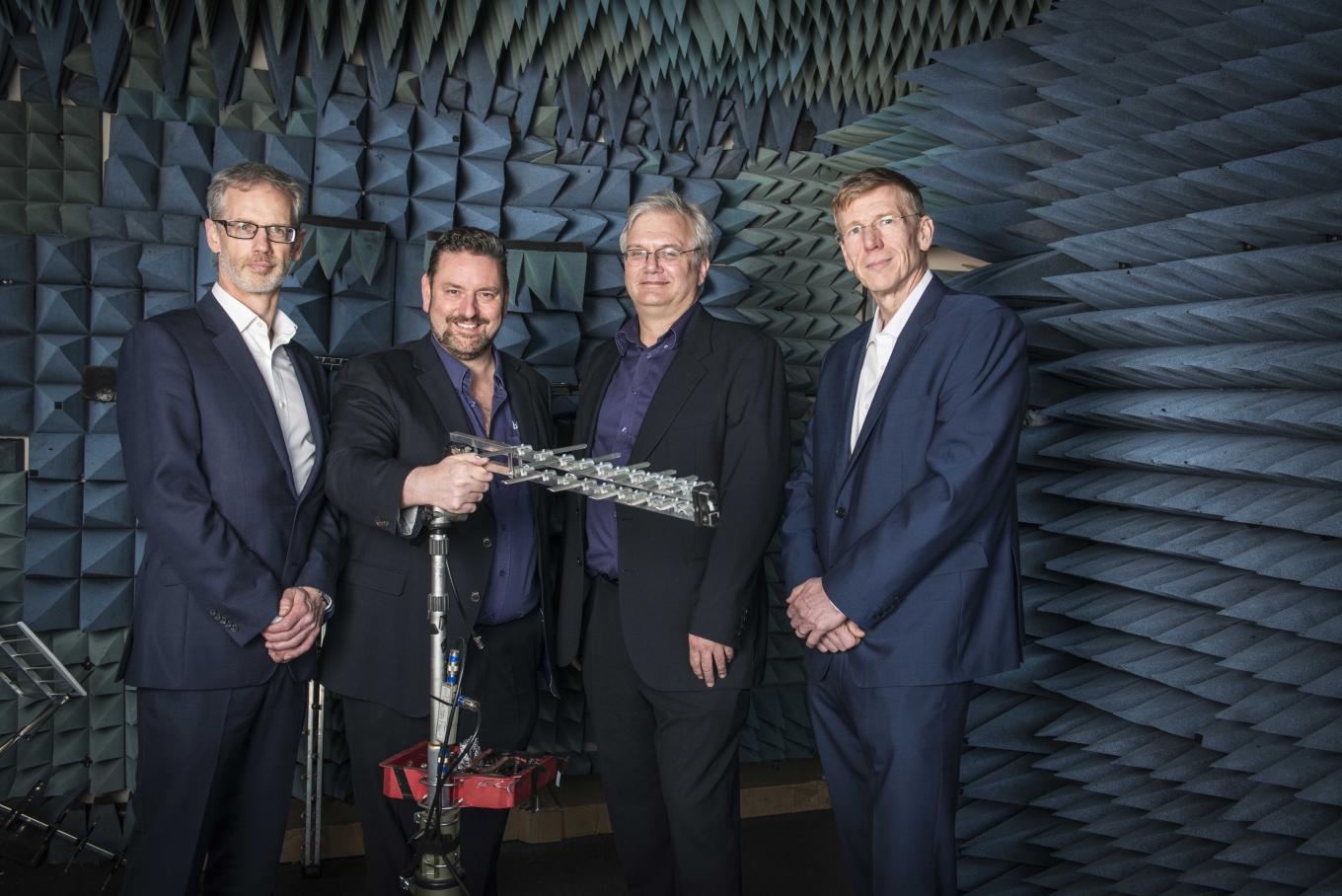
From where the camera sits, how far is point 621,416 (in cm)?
257

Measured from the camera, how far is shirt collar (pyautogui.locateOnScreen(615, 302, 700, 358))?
2.57 metres

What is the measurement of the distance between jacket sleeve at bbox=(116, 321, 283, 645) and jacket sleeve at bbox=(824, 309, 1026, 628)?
1.21 meters

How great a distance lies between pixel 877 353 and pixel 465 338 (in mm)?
962

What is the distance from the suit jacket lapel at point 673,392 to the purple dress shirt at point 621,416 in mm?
39

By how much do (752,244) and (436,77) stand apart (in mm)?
1342

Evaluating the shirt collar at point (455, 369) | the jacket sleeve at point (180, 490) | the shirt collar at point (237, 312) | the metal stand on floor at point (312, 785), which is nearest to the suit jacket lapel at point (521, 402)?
the shirt collar at point (455, 369)

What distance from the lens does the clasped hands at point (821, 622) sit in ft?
7.22

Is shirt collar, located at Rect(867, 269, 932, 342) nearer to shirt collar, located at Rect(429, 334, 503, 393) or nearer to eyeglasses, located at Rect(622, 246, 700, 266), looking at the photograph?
eyeglasses, located at Rect(622, 246, 700, 266)

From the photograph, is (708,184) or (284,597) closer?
(284,597)

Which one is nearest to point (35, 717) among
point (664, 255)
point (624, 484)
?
point (664, 255)

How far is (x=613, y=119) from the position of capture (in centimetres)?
384

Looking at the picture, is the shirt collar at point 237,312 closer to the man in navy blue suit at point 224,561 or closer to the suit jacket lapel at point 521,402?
the man in navy blue suit at point 224,561

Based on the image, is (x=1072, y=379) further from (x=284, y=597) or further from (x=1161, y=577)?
(x=284, y=597)

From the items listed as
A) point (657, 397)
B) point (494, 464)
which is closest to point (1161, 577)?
point (657, 397)
